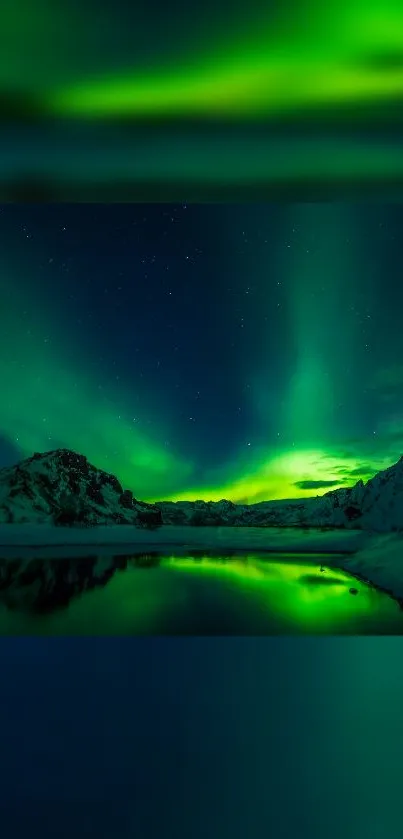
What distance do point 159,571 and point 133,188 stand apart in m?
2.10

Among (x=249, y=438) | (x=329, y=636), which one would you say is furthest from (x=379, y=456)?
(x=329, y=636)

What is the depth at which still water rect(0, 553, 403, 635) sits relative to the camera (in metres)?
4.51

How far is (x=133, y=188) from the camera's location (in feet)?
14.8

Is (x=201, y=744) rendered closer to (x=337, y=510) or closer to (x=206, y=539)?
(x=206, y=539)

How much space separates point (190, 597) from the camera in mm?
4598

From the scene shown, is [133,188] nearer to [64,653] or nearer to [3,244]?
[3,244]

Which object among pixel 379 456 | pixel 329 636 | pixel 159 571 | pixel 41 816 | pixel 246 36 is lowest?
pixel 41 816

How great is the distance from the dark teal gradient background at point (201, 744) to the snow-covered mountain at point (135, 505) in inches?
33.6

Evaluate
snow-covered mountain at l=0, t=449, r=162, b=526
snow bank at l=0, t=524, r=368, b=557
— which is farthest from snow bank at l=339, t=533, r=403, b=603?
snow-covered mountain at l=0, t=449, r=162, b=526

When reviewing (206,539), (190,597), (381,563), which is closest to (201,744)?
(190,597)

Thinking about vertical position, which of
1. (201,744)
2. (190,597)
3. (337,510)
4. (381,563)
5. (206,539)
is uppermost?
(337,510)

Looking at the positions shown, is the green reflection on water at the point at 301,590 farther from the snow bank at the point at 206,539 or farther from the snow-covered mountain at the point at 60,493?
the snow-covered mountain at the point at 60,493

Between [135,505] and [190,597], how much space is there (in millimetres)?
612

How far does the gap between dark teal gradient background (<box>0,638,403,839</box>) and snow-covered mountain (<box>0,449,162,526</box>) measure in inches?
34.1
